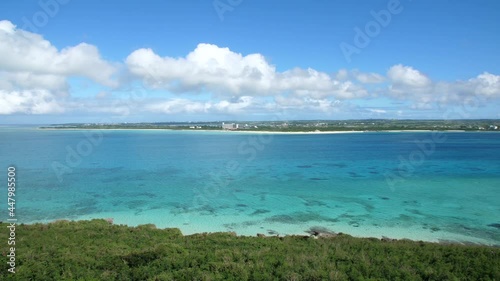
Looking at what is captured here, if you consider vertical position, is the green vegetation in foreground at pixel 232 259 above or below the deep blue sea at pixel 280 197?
Result: above

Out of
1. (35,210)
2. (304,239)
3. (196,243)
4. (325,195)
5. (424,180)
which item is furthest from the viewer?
(424,180)

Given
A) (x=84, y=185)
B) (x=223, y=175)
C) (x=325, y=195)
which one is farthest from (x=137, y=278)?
(x=223, y=175)

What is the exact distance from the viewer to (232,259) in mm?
15758

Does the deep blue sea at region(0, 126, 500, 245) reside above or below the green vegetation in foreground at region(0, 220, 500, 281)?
below

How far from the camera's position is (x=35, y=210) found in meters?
31.5

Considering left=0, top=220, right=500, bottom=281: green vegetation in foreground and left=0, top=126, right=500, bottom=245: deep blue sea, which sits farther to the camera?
left=0, top=126, right=500, bottom=245: deep blue sea

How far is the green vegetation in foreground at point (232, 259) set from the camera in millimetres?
13742

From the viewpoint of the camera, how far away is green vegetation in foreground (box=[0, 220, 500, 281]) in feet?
45.1

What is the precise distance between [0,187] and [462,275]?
50.7 metres

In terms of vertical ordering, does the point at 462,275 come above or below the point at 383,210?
above

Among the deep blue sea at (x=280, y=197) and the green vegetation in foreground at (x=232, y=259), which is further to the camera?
the deep blue sea at (x=280, y=197)

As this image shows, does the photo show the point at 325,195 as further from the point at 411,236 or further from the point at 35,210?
the point at 35,210

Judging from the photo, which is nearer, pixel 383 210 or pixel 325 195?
pixel 383 210

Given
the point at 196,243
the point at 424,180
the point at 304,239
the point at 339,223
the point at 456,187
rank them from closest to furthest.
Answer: the point at 196,243
the point at 304,239
the point at 339,223
the point at 456,187
the point at 424,180
